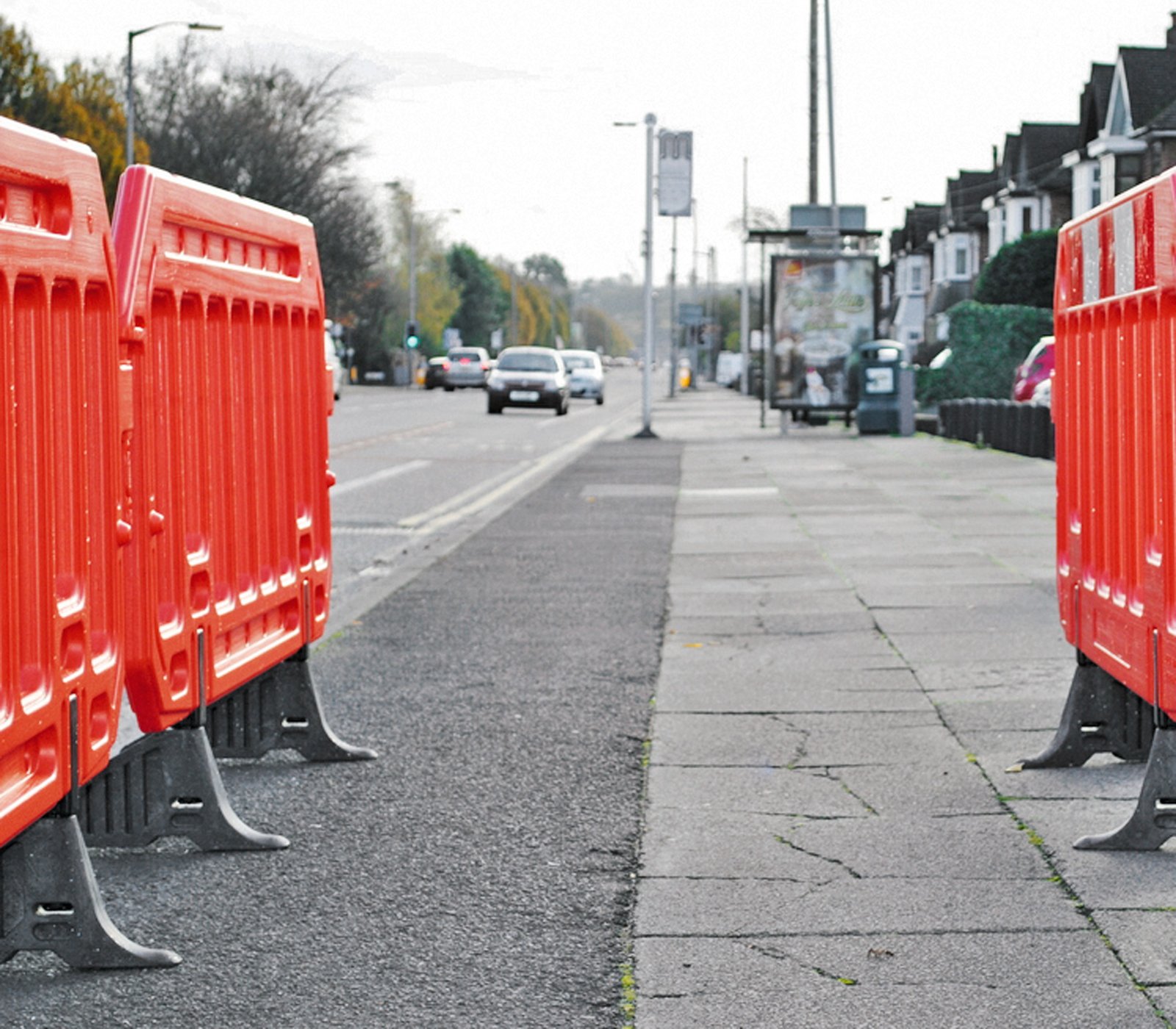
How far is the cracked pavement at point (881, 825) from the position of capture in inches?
159

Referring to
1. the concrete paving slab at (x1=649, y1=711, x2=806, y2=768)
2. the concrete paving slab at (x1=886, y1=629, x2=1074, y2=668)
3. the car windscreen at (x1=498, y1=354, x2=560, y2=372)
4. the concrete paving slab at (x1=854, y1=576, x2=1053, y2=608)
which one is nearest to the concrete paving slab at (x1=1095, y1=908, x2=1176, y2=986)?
the concrete paving slab at (x1=649, y1=711, x2=806, y2=768)

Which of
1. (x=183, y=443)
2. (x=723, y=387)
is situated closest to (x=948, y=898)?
(x=183, y=443)

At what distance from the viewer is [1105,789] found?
19.1 ft

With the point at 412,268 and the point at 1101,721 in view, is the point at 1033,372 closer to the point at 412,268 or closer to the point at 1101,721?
the point at 1101,721

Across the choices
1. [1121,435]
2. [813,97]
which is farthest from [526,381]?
[1121,435]

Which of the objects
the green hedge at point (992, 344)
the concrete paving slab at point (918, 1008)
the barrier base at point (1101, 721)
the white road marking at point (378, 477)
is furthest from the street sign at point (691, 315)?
the concrete paving slab at point (918, 1008)

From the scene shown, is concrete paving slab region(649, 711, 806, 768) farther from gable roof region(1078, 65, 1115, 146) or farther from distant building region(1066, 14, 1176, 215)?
gable roof region(1078, 65, 1115, 146)

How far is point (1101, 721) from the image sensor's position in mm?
6012

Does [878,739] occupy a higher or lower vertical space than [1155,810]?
lower

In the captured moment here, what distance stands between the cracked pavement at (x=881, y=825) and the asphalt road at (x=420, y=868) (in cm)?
16

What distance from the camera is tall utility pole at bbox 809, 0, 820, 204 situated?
4047cm

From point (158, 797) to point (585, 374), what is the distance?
185 ft

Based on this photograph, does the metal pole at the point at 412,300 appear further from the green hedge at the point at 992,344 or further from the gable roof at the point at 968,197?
the green hedge at the point at 992,344

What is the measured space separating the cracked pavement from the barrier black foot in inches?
1.8
